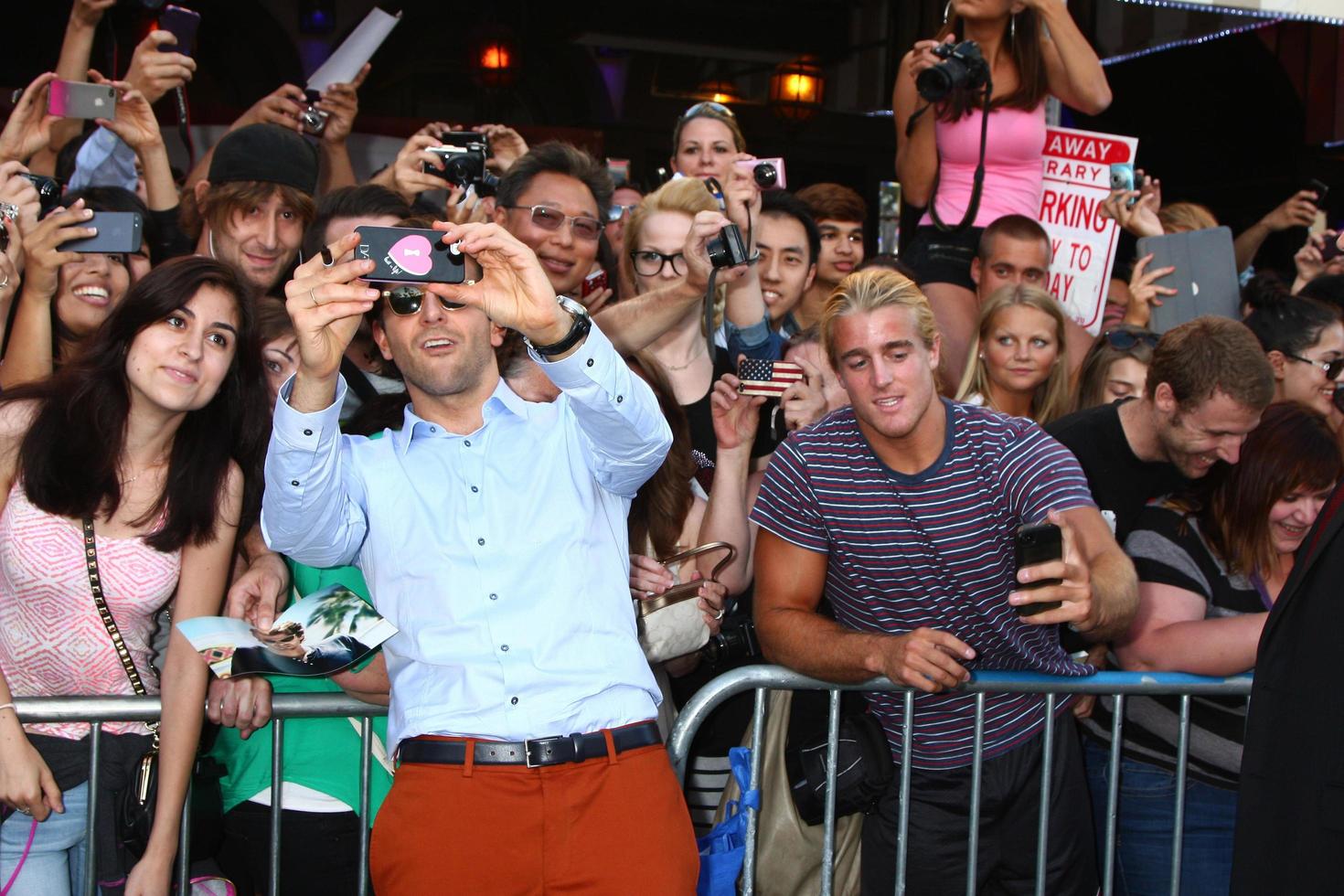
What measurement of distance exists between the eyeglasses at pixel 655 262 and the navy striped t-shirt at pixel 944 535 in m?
0.92

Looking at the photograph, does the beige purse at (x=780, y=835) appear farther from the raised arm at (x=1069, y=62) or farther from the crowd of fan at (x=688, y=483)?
the raised arm at (x=1069, y=62)

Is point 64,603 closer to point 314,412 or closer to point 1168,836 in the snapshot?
point 314,412

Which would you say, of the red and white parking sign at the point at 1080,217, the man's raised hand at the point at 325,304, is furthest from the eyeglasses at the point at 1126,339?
the man's raised hand at the point at 325,304

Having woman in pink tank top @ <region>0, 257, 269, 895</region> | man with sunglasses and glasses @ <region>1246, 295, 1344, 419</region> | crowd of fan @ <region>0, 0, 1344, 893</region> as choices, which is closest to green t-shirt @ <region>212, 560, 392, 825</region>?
crowd of fan @ <region>0, 0, 1344, 893</region>

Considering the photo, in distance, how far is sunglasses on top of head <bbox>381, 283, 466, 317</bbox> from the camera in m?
2.86

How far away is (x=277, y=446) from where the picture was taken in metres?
2.73

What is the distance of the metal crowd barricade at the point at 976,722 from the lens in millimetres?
3354

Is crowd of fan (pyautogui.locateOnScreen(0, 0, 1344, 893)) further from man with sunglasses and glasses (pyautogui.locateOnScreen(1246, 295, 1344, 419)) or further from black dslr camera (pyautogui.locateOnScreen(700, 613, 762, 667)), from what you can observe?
man with sunglasses and glasses (pyautogui.locateOnScreen(1246, 295, 1344, 419))

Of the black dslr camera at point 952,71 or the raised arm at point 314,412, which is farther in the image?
the black dslr camera at point 952,71

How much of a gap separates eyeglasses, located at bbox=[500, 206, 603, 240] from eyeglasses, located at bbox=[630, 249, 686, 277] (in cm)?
18

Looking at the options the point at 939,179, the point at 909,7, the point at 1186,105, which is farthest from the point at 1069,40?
the point at 1186,105

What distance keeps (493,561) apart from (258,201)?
6.41ft

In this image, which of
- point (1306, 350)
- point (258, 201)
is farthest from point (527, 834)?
point (1306, 350)

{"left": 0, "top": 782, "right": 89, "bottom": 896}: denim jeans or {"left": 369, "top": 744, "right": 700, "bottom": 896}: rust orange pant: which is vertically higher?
{"left": 369, "top": 744, "right": 700, "bottom": 896}: rust orange pant
